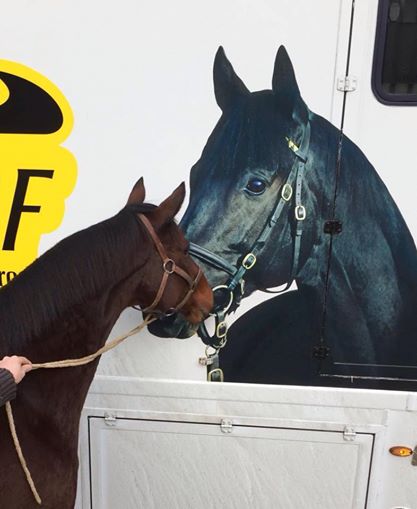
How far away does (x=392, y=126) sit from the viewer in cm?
178

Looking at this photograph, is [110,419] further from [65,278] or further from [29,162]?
[29,162]

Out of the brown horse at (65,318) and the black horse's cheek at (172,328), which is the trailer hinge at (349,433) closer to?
the black horse's cheek at (172,328)

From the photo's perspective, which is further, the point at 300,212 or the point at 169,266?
the point at 300,212

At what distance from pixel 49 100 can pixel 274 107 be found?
882 millimetres

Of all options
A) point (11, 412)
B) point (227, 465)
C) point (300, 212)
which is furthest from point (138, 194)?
point (227, 465)

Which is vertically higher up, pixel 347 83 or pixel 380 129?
pixel 347 83

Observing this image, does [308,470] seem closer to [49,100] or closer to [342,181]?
[342,181]

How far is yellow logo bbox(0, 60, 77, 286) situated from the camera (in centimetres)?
178

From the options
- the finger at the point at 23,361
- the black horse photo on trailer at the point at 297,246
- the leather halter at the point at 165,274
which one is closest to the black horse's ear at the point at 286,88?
the black horse photo on trailer at the point at 297,246

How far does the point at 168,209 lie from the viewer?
157 centimetres

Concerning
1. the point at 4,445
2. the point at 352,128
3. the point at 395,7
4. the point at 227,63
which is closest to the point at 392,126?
the point at 352,128

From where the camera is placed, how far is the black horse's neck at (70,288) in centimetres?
142

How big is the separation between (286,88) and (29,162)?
1.05 m

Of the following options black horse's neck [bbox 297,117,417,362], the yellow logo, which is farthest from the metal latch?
the yellow logo
